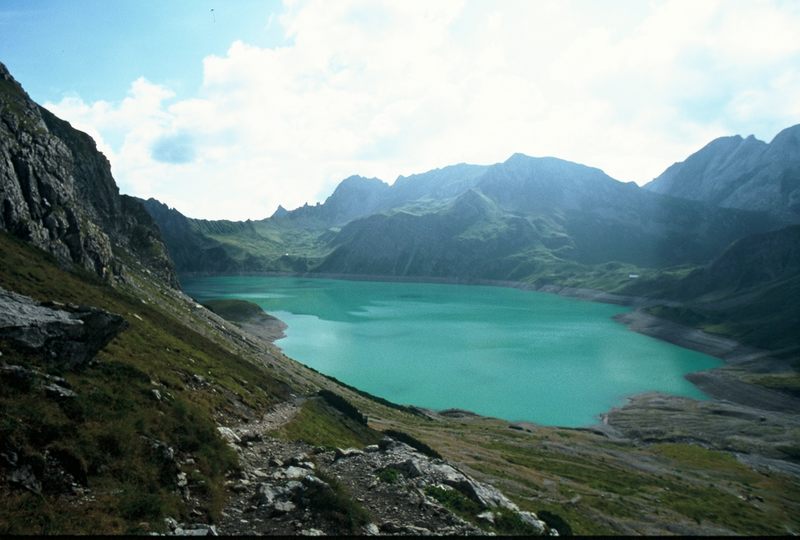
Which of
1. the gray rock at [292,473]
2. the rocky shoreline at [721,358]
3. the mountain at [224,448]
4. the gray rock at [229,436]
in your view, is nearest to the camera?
the mountain at [224,448]

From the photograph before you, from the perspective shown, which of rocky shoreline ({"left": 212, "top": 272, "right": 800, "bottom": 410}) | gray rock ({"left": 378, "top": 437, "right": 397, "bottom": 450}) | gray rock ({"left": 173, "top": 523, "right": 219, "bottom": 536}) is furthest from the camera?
rocky shoreline ({"left": 212, "top": 272, "right": 800, "bottom": 410})

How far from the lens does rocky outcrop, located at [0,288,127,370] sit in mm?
19250

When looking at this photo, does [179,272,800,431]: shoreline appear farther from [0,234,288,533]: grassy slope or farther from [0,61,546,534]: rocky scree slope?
[0,234,288,533]: grassy slope

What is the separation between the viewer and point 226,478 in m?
19.4

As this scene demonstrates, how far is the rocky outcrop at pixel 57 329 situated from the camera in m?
19.2

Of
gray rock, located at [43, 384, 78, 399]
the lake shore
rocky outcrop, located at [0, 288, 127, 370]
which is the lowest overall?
the lake shore

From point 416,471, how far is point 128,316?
31709mm

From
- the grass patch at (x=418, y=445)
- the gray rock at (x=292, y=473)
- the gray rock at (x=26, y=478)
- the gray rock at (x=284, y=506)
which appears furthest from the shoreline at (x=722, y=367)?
the gray rock at (x=26, y=478)

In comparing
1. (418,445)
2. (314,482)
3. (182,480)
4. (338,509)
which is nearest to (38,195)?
(418,445)

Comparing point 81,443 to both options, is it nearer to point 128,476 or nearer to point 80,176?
point 128,476

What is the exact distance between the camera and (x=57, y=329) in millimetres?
20250

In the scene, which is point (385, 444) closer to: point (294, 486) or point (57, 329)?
point (294, 486)

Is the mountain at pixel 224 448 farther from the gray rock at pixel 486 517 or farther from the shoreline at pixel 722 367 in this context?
the shoreline at pixel 722 367

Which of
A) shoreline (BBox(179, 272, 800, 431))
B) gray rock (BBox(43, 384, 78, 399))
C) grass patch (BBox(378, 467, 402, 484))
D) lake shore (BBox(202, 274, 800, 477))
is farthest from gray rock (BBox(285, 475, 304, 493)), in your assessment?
shoreline (BBox(179, 272, 800, 431))
